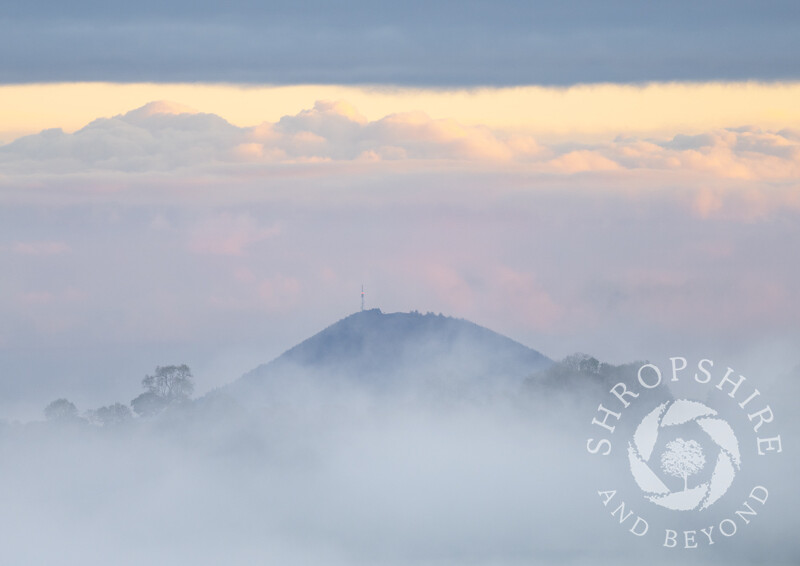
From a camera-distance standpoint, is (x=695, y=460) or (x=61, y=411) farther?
(x=61, y=411)

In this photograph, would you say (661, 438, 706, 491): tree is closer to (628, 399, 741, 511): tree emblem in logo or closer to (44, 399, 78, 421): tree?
(628, 399, 741, 511): tree emblem in logo

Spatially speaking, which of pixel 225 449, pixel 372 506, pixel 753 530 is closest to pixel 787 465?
pixel 753 530

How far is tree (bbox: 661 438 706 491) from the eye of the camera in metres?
145

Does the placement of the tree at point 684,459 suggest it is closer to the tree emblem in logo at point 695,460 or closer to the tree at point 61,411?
the tree emblem in logo at point 695,460

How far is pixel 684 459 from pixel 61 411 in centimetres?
7555

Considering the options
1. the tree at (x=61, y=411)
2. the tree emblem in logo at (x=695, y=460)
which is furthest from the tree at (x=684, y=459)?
the tree at (x=61, y=411)

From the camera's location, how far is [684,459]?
146 metres

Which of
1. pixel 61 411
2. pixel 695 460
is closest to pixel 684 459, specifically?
pixel 695 460

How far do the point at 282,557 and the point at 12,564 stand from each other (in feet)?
74.8

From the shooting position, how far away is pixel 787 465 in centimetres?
15062

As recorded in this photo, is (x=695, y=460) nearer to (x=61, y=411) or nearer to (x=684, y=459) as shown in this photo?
(x=684, y=459)

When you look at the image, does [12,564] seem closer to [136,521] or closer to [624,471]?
[136,521]

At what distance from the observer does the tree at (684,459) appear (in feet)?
475

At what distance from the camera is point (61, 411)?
18925 cm
